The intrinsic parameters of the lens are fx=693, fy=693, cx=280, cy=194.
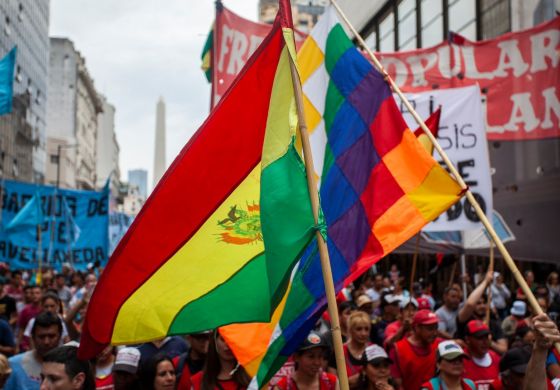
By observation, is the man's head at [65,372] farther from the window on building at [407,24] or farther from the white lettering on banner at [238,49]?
the window on building at [407,24]

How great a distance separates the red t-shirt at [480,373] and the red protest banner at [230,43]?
570 centimetres

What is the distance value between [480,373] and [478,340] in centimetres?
25

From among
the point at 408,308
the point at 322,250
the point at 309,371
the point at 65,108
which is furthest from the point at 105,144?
the point at 322,250

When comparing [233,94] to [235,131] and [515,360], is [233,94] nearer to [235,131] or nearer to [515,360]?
[235,131]

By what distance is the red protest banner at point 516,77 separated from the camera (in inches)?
343

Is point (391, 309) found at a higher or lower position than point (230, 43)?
lower

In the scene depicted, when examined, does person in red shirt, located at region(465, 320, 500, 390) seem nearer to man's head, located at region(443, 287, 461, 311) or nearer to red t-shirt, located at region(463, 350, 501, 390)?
red t-shirt, located at region(463, 350, 501, 390)

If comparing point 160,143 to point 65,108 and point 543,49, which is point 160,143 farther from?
point 543,49

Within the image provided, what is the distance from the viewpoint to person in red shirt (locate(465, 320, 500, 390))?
528cm

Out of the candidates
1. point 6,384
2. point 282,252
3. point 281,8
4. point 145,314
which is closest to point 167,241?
point 145,314

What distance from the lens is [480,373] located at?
5.30m

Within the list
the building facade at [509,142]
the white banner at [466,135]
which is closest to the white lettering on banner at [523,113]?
the building facade at [509,142]

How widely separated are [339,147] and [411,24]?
15.5m

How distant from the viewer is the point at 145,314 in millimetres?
3504
